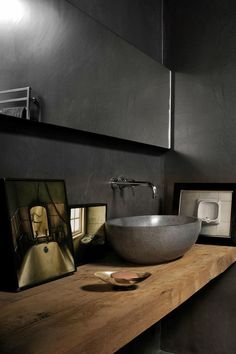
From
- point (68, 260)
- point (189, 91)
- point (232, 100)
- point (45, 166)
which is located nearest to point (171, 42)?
point (189, 91)

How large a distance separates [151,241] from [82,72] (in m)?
0.78

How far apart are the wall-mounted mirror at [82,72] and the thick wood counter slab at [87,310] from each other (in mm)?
639

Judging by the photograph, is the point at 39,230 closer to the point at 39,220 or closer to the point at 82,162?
the point at 39,220

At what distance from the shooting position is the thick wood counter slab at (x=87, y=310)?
87 cm

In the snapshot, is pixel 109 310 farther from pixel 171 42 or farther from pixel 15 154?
pixel 171 42

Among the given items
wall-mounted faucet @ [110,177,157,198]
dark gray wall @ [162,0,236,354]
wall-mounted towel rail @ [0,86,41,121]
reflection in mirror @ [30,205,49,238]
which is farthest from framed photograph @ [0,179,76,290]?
dark gray wall @ [162,0,236,354]

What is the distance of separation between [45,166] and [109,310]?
2.22ft

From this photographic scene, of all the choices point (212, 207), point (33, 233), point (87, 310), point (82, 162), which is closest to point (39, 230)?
point (33, 233)

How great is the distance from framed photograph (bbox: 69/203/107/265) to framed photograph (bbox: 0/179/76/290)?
0.52 feet

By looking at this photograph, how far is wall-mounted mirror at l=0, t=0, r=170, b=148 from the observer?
139 cm

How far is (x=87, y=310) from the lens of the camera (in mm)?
1064

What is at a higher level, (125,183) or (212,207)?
(125,183)

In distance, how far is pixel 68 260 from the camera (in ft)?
4.66

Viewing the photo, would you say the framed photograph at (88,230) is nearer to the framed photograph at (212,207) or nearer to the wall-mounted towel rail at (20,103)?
the wall-mounted towel rail at (20,103)
